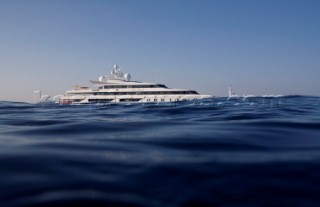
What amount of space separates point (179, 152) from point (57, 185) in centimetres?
202

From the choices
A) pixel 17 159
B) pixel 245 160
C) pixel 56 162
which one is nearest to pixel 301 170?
pixel 245 160

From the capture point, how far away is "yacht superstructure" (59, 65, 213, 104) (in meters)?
61.9

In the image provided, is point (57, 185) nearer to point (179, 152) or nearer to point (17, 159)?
point (17, 159)

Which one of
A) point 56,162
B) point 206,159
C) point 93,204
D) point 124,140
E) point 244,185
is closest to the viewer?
point 93,204

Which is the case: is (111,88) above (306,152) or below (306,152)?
above

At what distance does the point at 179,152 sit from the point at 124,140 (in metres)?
1.46

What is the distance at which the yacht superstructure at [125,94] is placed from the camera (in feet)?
203

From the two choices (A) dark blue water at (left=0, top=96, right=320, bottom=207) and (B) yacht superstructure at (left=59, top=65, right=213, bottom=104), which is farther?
(B) yacht superstructure at (left=59, top=65, right=213, bottom=104)

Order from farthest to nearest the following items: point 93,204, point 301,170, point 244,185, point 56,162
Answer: point 56,162 → point 301,170 → point 244,185 → point 93,204

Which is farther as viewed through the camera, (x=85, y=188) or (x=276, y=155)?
Result: (x=276, y=155)

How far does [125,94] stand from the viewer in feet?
216

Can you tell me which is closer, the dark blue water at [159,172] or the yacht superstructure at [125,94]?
the dark blue water at [159,172]

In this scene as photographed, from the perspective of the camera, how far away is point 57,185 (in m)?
2.67

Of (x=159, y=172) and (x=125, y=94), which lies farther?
(x=125, y=94)
